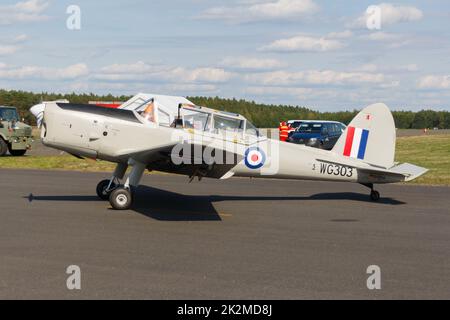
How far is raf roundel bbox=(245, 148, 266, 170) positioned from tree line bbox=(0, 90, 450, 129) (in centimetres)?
5747

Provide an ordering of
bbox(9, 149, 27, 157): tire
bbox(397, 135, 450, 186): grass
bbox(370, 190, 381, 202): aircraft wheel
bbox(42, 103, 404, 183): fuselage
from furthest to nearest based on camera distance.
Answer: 1. bbox(9, 149, 27, 157): tire
2. bbox(397, 135, 450, 186): grass
3. bbox(370, 190, 381, 202): aircraft wheel
4. bbox(42, 103, 404, 183): fuselage

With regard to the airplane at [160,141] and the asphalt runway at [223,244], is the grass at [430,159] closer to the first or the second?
the asphalt runway at [223,244]

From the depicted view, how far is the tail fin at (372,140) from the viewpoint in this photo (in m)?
14.2

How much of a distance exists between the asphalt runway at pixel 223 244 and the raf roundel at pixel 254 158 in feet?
2.73

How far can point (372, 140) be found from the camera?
46.6ft

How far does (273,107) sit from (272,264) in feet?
270

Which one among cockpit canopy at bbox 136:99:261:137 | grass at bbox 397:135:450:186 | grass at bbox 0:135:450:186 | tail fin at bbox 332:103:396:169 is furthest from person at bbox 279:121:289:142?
cockpit canopy at bbox 136:99:261:137

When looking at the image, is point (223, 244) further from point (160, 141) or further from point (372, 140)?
point (372, 140)

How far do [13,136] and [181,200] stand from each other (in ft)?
50.1

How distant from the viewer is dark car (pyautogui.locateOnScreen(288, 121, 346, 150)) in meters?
32.2

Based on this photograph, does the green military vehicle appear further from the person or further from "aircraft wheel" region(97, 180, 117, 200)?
the person

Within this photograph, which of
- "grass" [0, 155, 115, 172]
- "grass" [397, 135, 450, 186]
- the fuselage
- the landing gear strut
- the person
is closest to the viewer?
the fuselage

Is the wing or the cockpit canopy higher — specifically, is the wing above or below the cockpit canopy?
below
